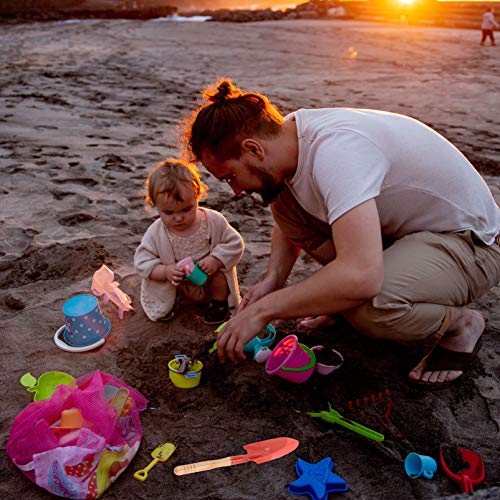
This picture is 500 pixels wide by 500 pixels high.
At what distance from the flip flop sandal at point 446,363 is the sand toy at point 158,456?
0.96m

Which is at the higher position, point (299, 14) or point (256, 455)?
point (299, 14)

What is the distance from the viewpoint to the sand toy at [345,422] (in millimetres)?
1618

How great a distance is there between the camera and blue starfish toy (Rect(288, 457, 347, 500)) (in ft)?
4.69

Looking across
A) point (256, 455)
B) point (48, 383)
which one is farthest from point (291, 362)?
point (48, 383)

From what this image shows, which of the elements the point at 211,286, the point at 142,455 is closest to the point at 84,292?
the point at 211,286

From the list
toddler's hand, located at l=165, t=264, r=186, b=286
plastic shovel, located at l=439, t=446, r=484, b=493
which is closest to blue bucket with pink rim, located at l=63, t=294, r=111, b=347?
toddler's hand, located at l=165, t=264, r=186, b=286

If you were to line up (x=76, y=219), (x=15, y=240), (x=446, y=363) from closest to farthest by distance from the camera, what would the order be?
(x=446, y=363) < (x=15, y=240) < (x=76, y=219)

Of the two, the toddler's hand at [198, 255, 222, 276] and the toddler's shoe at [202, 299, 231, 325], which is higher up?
the toddler's hand at [198, 255, 222, 276]

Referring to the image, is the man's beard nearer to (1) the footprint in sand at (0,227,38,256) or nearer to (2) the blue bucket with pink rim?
(2) the blue bucket with pink rim

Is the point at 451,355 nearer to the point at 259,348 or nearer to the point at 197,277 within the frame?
the point at 259,348

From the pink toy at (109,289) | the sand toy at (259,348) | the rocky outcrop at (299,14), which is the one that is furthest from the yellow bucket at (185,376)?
the rocky outcrop at (299,14)

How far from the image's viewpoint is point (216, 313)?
91.9 inches

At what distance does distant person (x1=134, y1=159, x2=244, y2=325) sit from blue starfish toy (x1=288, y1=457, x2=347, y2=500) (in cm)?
96

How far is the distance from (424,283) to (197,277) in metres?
0.97
